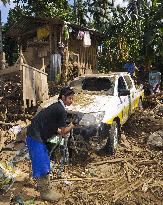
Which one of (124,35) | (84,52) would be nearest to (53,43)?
(84,52)

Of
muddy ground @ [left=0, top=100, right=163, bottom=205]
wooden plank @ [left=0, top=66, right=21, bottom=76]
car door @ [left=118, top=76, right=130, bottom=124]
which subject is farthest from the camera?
wooden plank @ [left=0, top=66, right=21, bottom=76]

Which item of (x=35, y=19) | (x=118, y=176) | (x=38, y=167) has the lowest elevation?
(x=118, y=176)

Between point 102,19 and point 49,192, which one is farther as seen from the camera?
point 102,19

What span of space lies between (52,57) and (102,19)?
17.4m

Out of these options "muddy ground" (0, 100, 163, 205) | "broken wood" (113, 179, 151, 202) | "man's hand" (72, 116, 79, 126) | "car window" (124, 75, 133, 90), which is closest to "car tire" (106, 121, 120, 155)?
"muddy ground" (0, 100, 163, 205)

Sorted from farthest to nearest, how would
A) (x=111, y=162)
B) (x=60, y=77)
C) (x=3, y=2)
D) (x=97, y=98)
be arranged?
(x=3, y=2) < (x=60, y=77) < (x=97, y=98) < (x=111, y=162)

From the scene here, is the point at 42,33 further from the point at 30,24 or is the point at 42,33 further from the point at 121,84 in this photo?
the point at 121,84

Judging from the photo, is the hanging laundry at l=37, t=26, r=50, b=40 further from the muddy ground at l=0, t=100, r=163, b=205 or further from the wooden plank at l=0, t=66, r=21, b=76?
the muddy ground at l=0, t=100, r=163, b=205

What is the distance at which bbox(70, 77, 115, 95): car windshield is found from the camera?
9.24m

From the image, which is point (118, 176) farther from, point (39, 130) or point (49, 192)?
point (39, 130)

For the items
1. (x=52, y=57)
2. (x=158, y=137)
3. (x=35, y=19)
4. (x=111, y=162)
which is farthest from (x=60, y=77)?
(x=111, y=162)

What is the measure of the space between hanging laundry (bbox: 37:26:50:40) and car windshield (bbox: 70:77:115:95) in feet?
32.0

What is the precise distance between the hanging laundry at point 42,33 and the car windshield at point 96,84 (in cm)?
975

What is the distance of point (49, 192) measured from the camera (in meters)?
6.15
